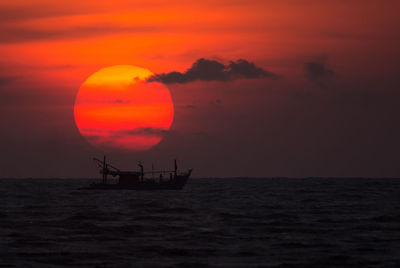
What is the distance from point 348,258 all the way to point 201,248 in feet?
37.4

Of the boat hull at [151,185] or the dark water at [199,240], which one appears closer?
the dark water at [199,240]

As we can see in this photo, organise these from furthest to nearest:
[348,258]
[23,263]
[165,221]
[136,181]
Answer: [136,181], [165,221], [348,258], [23,263]

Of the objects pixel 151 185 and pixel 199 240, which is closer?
pixel 199 240

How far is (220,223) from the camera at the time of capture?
70.9m

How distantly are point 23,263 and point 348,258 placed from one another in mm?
22019

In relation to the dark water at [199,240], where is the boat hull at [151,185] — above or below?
above

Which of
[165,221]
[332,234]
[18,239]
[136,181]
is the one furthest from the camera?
[136,181]

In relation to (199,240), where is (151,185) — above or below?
above

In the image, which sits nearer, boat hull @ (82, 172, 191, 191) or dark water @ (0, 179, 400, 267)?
dark water @ (0, 179, 400, 267)

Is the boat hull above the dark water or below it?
above

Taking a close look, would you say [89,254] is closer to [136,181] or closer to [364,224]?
[364,224]

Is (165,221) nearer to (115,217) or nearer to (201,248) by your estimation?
(115,217)

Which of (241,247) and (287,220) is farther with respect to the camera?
(287,220)

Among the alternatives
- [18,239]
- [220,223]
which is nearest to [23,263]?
→ [18,239]
